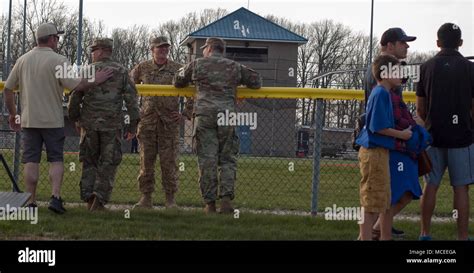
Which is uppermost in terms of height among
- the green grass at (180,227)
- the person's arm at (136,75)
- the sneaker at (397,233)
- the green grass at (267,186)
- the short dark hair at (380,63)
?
the short dark hair at (380,63)

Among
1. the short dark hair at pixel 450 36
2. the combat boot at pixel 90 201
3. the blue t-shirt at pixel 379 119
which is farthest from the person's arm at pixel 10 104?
the short dark hair at pixel 450 36

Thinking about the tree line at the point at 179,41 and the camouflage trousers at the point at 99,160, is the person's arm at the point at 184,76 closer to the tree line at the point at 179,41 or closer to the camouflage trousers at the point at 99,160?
the camouflage trousers at the point at 99,160

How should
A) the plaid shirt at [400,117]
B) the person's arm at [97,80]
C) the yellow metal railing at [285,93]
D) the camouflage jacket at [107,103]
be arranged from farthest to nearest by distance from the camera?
the yellow metal railing at [285,93]
the camouflage jacket at [107,103]
the person's arm at [97,80]
the plaid shirt at [400,117]

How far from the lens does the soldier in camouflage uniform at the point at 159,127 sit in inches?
371

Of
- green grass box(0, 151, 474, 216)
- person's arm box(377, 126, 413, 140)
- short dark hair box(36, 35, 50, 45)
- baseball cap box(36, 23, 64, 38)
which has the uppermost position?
baseball cap box(36, 23, 64, 38)

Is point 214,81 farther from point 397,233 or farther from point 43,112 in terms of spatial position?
point 397,233

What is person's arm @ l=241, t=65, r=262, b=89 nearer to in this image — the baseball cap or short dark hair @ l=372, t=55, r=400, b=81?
the baseball cap

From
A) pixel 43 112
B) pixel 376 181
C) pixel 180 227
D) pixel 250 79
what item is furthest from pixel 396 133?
pixel 43 112

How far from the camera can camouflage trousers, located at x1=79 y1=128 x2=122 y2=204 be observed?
854 centimetres

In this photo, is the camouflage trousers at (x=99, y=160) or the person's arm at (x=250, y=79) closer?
the camouflage trousers at (x=99, y=160)

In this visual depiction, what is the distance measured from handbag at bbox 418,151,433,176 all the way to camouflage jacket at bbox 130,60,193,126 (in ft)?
11.0

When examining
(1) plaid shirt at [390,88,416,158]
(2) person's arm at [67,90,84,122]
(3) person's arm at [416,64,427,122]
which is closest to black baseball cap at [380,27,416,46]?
(3) person's arm at [416,64,427,122]

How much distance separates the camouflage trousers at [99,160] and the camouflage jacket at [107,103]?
11cm
